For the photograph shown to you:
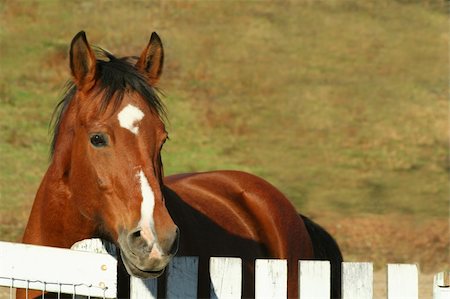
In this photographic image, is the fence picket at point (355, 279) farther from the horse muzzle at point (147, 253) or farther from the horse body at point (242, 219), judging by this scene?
the horse body at point (242, 219)

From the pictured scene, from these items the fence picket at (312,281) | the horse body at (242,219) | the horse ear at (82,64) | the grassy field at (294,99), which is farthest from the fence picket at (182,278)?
the grassy field at (294,99)

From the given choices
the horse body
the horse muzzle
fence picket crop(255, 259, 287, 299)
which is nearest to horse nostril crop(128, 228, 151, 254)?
the horse muzzle

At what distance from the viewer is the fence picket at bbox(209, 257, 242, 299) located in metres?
4.14

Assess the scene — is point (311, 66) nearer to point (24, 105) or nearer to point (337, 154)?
point (337, 154)

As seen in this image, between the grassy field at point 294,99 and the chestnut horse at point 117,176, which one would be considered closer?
the chestnut horse at point 117,176

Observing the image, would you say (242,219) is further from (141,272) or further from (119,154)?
(141,272)

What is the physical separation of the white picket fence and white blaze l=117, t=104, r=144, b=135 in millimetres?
589

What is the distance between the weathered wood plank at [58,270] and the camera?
157 inches

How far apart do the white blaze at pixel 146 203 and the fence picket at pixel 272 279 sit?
528 mm

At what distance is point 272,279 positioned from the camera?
417 centimetres

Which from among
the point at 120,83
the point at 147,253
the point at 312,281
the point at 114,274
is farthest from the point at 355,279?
the point at 120,83

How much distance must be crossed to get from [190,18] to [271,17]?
2057mm

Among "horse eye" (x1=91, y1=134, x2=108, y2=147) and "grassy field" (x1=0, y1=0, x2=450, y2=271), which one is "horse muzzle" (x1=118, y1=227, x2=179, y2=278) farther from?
"grassy field" (x1=0, y1=0, x2=450, y2=271)

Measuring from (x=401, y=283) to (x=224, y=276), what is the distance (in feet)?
2.75
